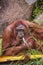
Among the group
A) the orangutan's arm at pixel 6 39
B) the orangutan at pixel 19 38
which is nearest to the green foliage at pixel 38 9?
the orangutan at pixel 19 38

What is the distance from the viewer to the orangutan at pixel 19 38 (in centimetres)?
538

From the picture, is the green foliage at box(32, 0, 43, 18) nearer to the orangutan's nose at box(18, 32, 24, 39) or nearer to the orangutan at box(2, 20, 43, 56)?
the orangutan at box(2, 20, 43, 56)

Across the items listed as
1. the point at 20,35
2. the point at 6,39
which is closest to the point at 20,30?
the point at 20,35

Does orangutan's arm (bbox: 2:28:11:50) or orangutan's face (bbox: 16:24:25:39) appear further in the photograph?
orangutan's arm (bbox: 2:28:11:50)

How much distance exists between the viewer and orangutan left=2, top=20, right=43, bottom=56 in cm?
538

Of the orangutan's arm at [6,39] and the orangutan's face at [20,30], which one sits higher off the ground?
the orangutan's face at [20,30]

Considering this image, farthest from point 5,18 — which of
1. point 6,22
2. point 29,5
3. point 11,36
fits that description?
point 11,36

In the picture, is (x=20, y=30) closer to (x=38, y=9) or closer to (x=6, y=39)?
(x=6, y=39)

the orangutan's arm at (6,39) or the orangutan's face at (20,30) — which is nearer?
the orangutan's face at (20,30)

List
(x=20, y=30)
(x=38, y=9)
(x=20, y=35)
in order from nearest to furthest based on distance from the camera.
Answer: (x=20, y=35) → (x=20, y=30) → (x=38, y=9)

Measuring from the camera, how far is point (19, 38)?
5.37 meters

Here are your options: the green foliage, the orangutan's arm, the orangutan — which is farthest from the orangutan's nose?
the green foliage

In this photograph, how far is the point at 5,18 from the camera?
7453mm

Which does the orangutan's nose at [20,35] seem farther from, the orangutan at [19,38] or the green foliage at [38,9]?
the green foliage at [38,9]
